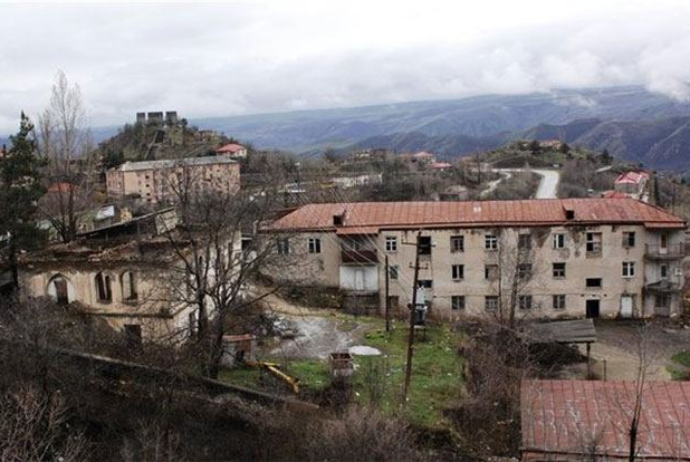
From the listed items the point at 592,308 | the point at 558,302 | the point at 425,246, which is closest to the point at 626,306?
the point at 592,308

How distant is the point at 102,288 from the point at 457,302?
18155 mm

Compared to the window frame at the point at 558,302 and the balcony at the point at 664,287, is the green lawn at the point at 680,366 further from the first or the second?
the window frame at the point at 558,302

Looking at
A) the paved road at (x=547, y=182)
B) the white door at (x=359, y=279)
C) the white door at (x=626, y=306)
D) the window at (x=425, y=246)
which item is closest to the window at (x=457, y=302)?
the window at (x=425, y=246)

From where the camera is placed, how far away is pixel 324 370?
2355 centimetres

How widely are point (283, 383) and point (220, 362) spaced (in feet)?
8.67

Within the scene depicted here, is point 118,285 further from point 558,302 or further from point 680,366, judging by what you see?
point 680,366

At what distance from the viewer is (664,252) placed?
3556 cm

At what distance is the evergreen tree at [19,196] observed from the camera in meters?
26.7

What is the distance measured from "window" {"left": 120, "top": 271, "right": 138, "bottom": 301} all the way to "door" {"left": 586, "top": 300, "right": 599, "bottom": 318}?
22.4m

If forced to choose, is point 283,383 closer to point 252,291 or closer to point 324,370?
point 324,370

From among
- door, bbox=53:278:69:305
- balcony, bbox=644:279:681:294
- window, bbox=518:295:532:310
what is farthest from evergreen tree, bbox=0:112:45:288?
balcony, bbox=644:279:681:294

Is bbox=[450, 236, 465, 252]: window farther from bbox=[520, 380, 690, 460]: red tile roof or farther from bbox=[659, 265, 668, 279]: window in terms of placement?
bbox=[520, 380, 690, 460]: red tile roof

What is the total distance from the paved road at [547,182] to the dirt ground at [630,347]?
1340 inches

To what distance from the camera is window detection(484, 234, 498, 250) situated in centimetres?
3588
